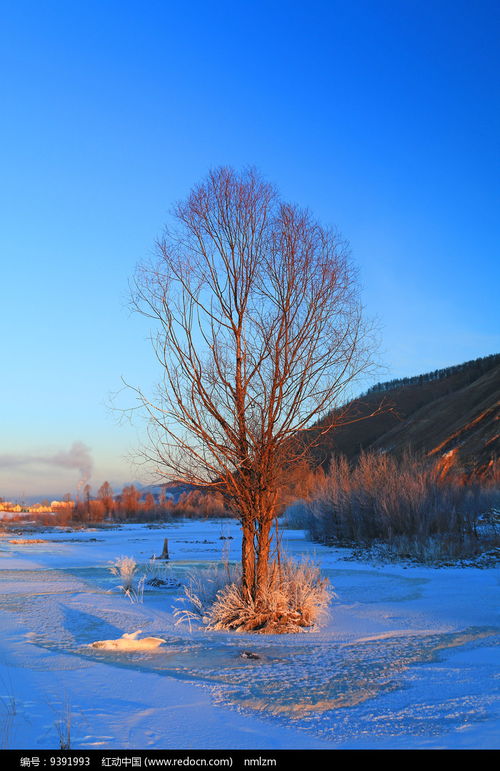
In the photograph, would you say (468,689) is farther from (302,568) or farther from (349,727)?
(302,568)

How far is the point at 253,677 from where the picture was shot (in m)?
6.74

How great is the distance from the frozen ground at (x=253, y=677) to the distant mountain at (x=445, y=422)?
3.51 metres

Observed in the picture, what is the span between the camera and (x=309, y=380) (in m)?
10.4

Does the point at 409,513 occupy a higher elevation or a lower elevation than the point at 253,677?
higher

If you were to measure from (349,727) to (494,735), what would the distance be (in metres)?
1.07

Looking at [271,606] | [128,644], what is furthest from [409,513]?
[128,644]

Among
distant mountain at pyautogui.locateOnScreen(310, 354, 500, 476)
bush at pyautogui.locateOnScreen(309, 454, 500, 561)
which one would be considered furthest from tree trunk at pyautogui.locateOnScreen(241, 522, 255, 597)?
bush at pyautogui.locateOnScreen(309, 454, 500, 561)

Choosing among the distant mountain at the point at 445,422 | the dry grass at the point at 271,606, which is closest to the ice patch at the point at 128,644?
the dry grass at the point at 271,606

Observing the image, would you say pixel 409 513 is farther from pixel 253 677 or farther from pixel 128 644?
pixel 253 677

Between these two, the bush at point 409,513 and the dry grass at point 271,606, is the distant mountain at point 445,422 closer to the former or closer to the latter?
the dry grass at point 271,606

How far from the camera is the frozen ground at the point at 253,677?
15.6 ft

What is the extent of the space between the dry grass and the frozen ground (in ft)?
1.24

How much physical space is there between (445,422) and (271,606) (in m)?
70.8
